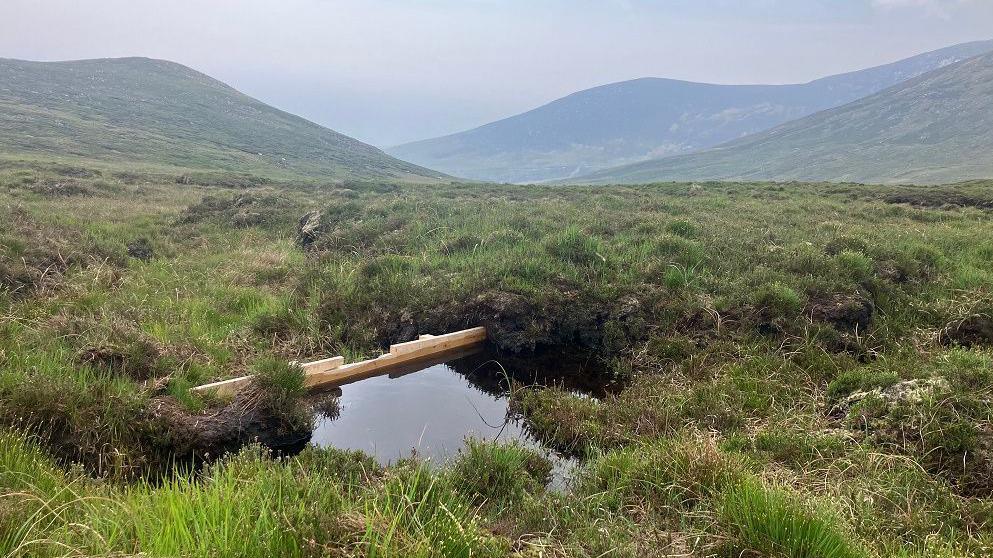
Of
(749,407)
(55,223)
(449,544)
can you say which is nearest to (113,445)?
(449,544)

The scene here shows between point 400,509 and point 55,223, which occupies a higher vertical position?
point 55,223

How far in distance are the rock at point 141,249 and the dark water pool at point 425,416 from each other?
8.96 meters

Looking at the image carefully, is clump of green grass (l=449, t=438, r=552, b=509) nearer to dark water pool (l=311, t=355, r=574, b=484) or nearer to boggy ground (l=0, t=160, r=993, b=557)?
boggy ground (l=0, t=160, r=993, b=557)

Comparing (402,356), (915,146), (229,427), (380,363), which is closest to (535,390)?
(402,356)

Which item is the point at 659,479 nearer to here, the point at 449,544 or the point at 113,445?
the point at 449,544

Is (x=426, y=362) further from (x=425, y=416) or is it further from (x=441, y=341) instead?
(x=425, y=416)

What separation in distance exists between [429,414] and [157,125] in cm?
9129

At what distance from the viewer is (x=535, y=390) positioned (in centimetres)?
819

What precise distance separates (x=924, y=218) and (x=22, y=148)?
62.0 metres

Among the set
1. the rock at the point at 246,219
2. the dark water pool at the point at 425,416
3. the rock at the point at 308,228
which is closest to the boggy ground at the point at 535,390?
the dark water pool at the point at 425,416

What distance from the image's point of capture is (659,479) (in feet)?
15.8

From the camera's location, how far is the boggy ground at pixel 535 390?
11.6ft

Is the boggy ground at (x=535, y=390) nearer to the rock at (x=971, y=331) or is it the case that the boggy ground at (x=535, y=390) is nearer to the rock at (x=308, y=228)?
the rock at (x=971, y=331)

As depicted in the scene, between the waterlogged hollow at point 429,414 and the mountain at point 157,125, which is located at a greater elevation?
the mountain at point 157,125
